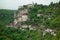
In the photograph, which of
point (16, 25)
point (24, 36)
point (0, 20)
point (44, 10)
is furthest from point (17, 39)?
point (0, 20)

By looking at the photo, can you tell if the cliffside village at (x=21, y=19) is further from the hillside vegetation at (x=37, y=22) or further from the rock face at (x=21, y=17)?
the hillside vegetation at (x=37, y=22)

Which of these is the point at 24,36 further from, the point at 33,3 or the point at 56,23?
the point at 33,3

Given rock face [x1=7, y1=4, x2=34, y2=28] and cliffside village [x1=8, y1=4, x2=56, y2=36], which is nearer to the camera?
cliffside village [x1=8, y1=4, x2=56, y2=36]

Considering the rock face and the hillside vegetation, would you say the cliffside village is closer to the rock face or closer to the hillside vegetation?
the rock face

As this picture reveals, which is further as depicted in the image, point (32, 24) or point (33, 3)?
point (33, 3)

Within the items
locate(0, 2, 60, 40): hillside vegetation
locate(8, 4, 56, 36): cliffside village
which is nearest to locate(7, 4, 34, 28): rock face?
locate(8, 4, 56, 36): cliffside village

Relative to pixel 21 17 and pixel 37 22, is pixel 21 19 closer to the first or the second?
pixel 21 17

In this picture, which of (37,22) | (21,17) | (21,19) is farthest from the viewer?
(21,17)

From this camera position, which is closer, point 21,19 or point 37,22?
point 37,22

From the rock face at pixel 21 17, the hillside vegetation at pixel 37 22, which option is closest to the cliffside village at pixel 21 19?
the rock face at pixel 21 17

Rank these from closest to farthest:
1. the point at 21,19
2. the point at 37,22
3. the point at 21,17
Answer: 1. the point at 37,22
2. the point at 21,19
3. the point at 21,17

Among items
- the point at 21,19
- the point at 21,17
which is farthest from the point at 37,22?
the point at 21,17
